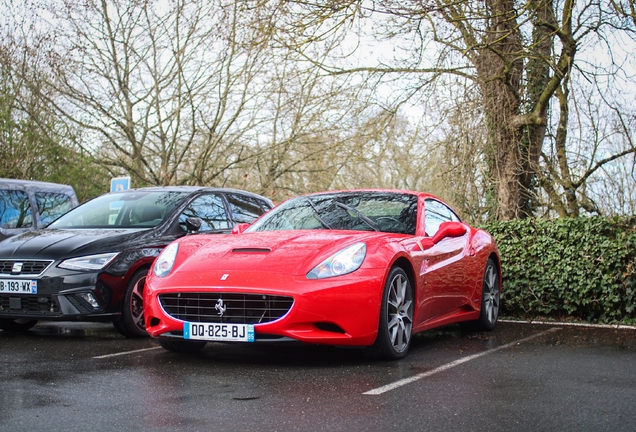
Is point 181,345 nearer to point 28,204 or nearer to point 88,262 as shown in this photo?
point 88,262

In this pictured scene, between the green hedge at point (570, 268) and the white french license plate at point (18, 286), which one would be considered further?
the green hedge at point (570, 268)

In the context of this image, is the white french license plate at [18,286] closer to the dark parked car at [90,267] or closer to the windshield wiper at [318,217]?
the dark parked car at [90,267]

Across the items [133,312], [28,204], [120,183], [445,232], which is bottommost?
[133,312]

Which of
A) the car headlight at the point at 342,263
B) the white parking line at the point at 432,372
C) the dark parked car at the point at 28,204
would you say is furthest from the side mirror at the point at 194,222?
the white parking line at the point at 432,372

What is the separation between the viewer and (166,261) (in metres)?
6.95

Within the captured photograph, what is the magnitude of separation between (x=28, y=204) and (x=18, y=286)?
3.13m

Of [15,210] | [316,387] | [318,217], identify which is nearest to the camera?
[316,387]

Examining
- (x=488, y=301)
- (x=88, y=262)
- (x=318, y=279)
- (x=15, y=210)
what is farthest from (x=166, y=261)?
(x=15, y=210)

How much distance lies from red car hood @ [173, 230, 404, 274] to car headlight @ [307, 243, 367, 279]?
43 millimetres

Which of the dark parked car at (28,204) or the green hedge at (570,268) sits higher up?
the dark parked car at (28,204)

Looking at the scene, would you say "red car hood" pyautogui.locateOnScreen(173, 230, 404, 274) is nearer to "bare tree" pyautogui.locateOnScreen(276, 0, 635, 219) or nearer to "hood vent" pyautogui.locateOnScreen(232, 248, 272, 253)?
"hood vent" pyautogui.locateOnScreen(232, 248, 272, 253)

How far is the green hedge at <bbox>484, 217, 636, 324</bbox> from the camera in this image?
9.97 metres

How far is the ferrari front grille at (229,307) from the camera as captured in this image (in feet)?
20.1

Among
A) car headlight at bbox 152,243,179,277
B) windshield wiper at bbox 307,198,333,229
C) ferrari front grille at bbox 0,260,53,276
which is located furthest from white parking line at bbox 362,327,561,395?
ferrari front grille at bbox 0,260,53,276
